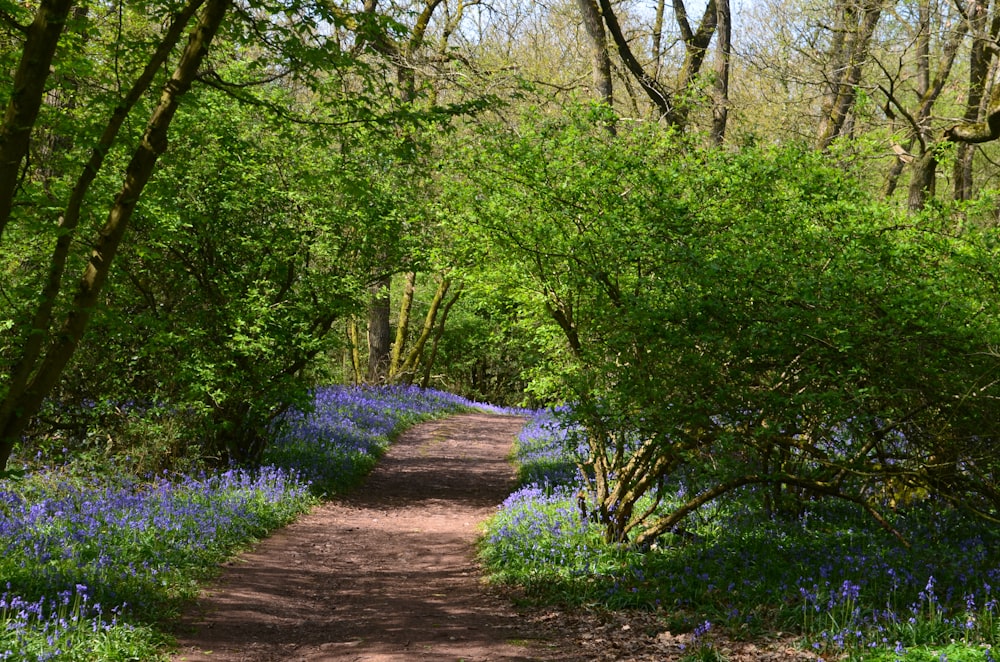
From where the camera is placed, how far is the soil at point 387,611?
6.04 m

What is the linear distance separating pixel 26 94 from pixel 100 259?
1.03 meters

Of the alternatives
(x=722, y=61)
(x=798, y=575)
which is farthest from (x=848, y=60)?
(x=798, y=575)

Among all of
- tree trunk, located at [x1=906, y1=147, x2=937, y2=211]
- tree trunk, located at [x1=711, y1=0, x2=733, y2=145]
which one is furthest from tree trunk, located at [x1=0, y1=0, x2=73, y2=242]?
tree trunk, located at [x1=906, y1=147, x2=937, y2=211]

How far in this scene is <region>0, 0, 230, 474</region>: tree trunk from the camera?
16.1 ft

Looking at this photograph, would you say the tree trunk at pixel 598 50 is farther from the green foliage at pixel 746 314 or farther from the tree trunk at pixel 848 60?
the green foliage at pixel 746 314

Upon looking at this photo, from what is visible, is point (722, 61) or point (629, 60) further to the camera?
point (722, 61)

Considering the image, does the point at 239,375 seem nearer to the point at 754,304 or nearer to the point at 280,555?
the point at 280,555

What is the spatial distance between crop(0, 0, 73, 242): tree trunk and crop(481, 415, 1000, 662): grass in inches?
205

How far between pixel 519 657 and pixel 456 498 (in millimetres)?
7123

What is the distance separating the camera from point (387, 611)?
730 centimetres

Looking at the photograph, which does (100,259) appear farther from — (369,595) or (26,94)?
(369,595)

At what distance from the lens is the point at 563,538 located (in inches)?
336

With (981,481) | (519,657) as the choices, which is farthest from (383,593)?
(981,481)

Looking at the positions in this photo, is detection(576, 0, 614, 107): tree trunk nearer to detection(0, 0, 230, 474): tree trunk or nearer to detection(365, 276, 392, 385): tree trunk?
detection(0, 0, 230, 474): tree trunk
